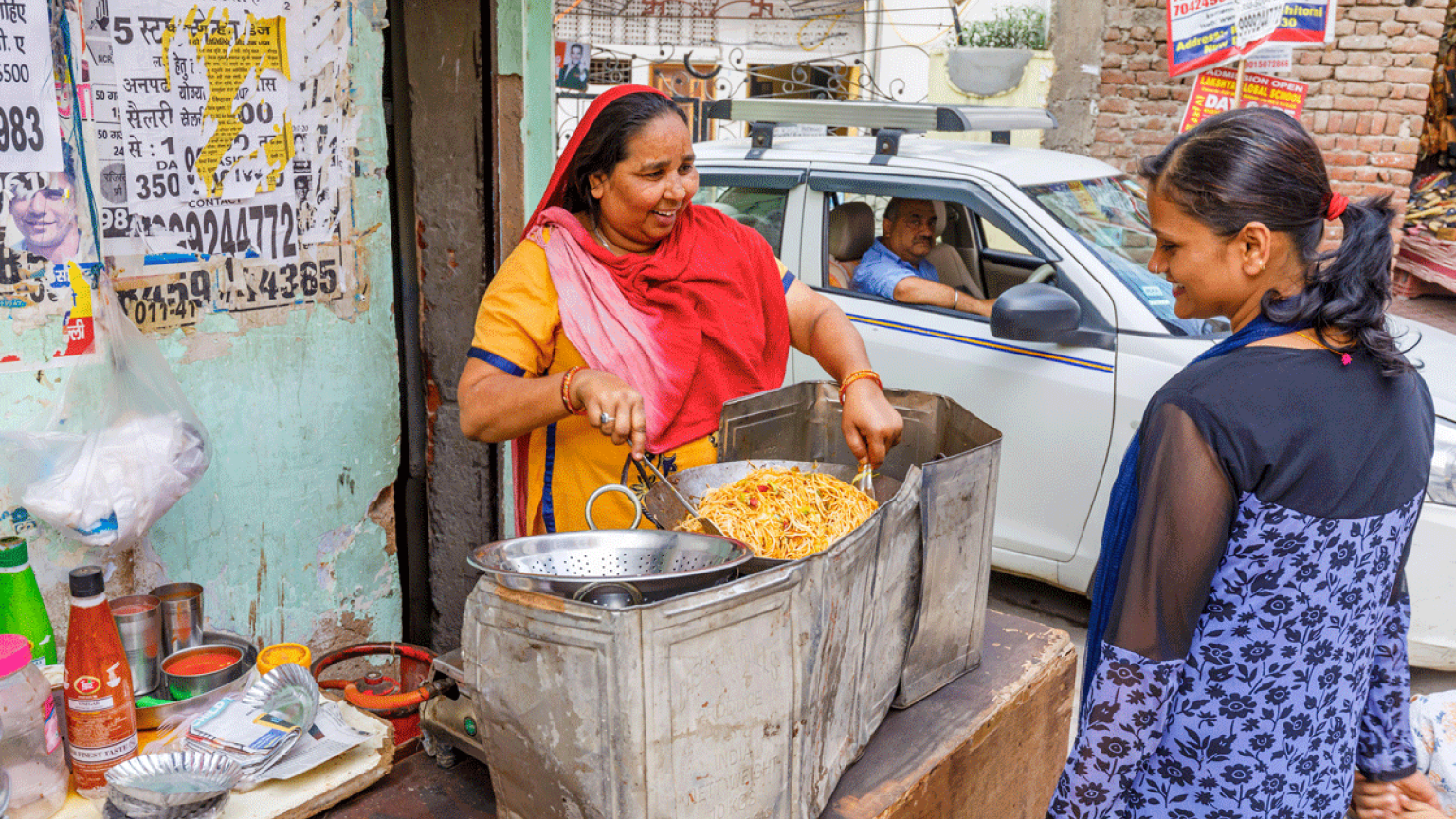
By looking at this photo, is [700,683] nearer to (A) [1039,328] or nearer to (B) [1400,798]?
(B) [1400,798]

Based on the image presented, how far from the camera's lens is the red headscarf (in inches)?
79.0

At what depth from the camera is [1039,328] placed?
3.82 metres

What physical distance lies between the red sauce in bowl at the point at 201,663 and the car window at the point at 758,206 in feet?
11.0

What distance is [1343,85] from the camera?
24.2 feet

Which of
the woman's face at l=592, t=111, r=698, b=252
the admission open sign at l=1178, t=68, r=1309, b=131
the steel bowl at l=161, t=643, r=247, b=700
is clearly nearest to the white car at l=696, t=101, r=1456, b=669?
the woman's face at l=592, t=111, r=698, b=252

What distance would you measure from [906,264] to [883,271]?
154 mm

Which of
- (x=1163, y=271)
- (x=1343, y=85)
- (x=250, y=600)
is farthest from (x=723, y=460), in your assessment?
(x=1343, y=85)

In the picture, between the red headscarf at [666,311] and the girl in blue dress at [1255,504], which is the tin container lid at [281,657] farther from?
the girl in blue dress at [1255,504]

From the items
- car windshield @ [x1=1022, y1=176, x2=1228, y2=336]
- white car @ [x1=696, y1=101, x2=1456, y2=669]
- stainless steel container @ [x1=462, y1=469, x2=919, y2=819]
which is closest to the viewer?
stainless steel container @ [x1=462, y1=469, x2=919, y2=819]

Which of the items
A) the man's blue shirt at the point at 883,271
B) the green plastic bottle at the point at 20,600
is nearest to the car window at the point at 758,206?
the man's blue shirt at the point at 883,271

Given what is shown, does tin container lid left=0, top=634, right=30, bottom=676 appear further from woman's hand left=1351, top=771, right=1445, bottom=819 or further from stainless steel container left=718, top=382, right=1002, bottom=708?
woman's hand left=1351, top=771, right=1445, bottom=819

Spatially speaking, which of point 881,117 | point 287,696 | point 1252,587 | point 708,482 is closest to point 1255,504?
point 1252,587

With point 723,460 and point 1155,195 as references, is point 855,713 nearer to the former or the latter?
point 723,460

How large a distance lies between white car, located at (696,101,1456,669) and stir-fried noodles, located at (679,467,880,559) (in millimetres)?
2181
